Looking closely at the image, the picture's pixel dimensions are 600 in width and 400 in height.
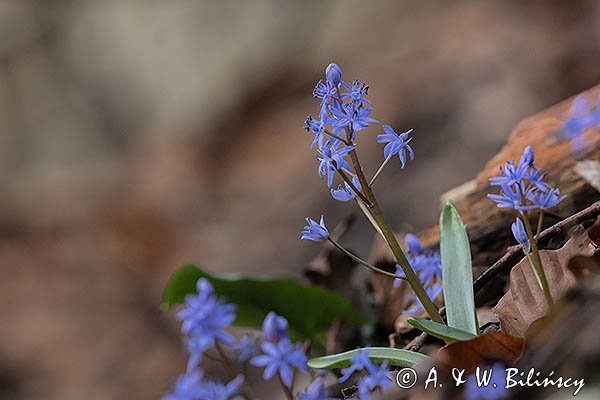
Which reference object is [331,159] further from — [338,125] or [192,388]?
[192,388]

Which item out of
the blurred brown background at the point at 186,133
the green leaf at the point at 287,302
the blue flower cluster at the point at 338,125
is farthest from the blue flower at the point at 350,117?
the blurred brown background at the point at 186,133

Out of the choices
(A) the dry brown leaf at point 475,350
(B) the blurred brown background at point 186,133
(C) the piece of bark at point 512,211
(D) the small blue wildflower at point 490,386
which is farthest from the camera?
(B) the blurred brown background at point 186,133

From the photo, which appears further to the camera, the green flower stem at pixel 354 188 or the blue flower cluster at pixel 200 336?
the green flower stem at pixel 354 188

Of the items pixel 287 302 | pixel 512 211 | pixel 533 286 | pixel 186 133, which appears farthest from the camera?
pixel 186 133

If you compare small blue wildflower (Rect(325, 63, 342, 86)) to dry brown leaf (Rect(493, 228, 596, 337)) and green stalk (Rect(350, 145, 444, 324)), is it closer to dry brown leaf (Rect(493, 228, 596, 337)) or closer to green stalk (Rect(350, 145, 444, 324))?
green stalk (Rect(350, 145, 444, 324))

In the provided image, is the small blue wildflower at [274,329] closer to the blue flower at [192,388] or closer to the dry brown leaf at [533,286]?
the blue flower at [192,388]

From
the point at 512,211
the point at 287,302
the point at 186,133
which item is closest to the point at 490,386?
the point at 512,211

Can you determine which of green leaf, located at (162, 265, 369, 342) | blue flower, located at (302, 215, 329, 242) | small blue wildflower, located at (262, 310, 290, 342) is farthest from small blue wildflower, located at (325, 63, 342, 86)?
green leaf, located at (162, 265, 369, 342)
